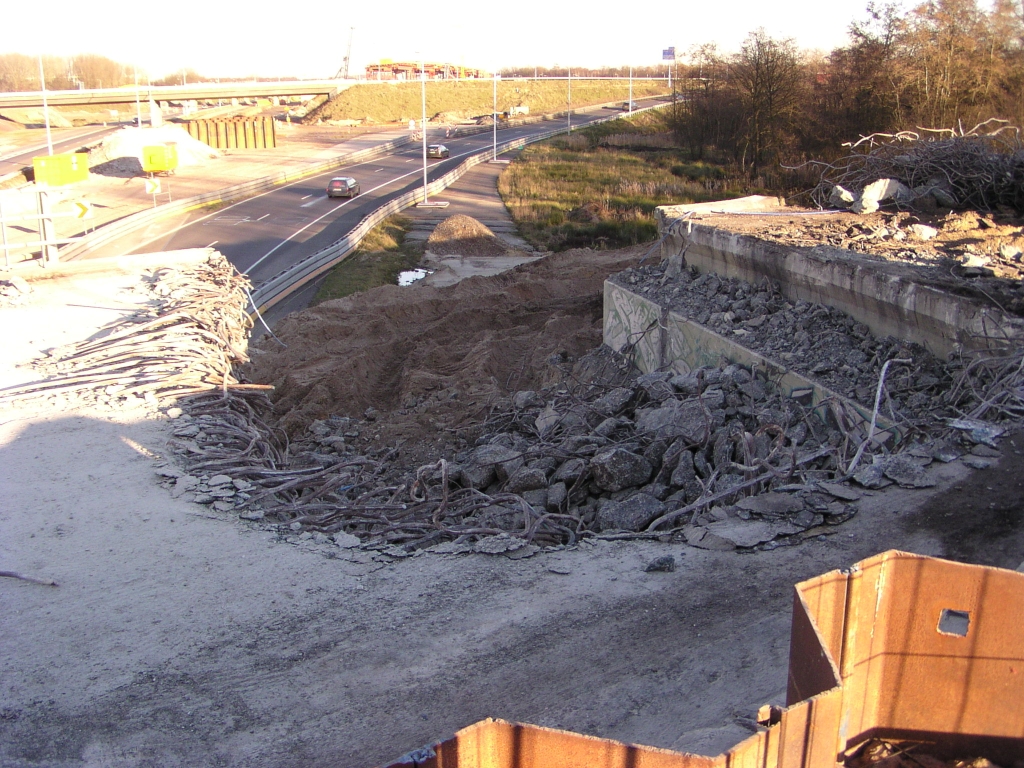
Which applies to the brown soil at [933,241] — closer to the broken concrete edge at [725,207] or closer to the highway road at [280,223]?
the broken concrete edge at [725,207]

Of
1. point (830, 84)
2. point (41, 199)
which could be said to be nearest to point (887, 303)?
point (41, 199)

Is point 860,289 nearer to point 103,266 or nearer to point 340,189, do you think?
point 103,266

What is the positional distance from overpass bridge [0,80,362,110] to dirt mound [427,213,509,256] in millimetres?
43838

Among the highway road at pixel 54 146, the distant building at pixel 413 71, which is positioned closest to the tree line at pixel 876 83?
the highway road at pixel 54 146

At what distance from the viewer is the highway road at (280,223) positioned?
31.1 metres

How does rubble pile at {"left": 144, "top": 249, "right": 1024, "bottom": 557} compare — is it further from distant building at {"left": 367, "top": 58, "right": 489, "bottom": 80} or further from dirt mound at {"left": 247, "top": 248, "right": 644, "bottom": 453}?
distant building at {"left": 367, "top": 58, "right": 489, "bottom": 80}

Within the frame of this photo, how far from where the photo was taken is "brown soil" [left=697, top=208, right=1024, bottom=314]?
33.4 ft

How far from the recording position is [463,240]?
33.1 m

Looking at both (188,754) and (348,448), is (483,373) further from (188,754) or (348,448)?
(188,754)

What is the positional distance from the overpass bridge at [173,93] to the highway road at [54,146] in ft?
10.7

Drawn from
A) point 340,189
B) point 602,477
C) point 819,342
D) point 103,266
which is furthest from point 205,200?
point 602,477

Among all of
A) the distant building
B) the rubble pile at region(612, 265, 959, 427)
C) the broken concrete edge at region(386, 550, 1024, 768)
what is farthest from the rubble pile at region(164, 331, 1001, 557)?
the distant building

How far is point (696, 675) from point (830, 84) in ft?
115

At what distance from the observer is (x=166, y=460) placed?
8508 millimetres
